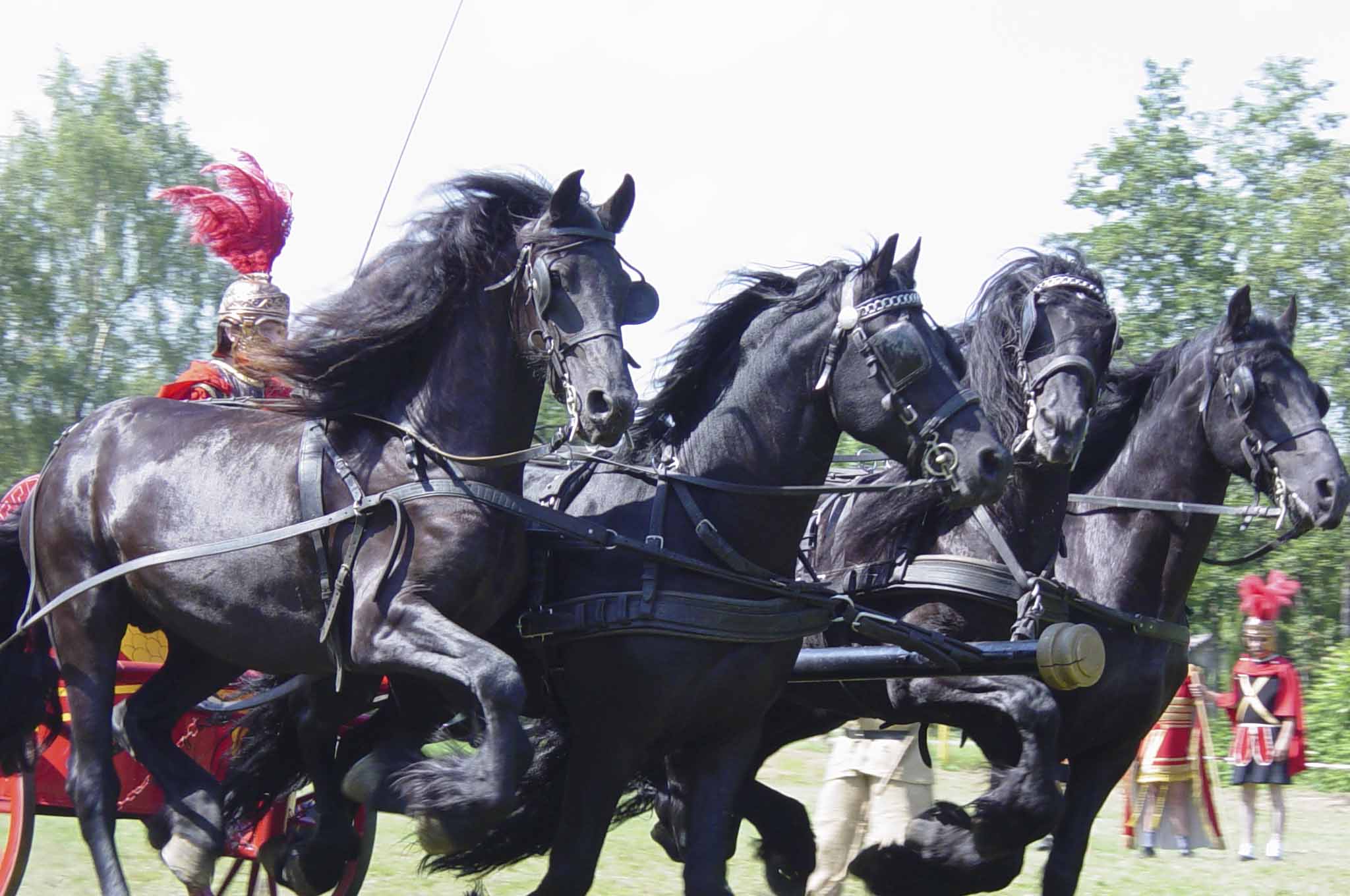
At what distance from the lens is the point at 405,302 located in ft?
14.5

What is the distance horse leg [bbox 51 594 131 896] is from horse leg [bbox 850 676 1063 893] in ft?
8.17

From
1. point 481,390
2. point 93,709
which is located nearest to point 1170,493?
point 481,390

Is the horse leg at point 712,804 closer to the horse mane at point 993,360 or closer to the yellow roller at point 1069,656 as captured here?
the yellow roller at point 1069,656

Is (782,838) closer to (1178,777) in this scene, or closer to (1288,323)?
(1288,323)

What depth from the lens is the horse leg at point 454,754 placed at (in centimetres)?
386

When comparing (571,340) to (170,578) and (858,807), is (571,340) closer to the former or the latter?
(170,578)

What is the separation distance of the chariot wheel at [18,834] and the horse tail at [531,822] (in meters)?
1.34

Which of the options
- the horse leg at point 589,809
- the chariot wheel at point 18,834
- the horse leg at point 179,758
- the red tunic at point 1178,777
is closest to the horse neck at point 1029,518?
the horse leg at point 589,809

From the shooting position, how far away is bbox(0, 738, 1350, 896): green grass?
→ 6707 mm

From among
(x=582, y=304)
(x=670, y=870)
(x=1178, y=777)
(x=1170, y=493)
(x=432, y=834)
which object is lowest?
(x=1178, y=777)

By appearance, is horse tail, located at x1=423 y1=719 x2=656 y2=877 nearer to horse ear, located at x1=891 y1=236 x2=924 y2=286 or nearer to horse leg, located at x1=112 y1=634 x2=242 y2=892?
horse leg, located at x1=112 y1=634 x2=242 y2=892

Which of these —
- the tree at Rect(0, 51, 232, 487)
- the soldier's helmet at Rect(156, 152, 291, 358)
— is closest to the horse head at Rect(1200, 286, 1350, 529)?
the soldier's helmet at Rect(156, 152, 291, 358)

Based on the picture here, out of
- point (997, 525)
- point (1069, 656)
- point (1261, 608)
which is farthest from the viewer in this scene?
point (1261, 608)

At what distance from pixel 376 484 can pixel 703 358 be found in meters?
1.05
